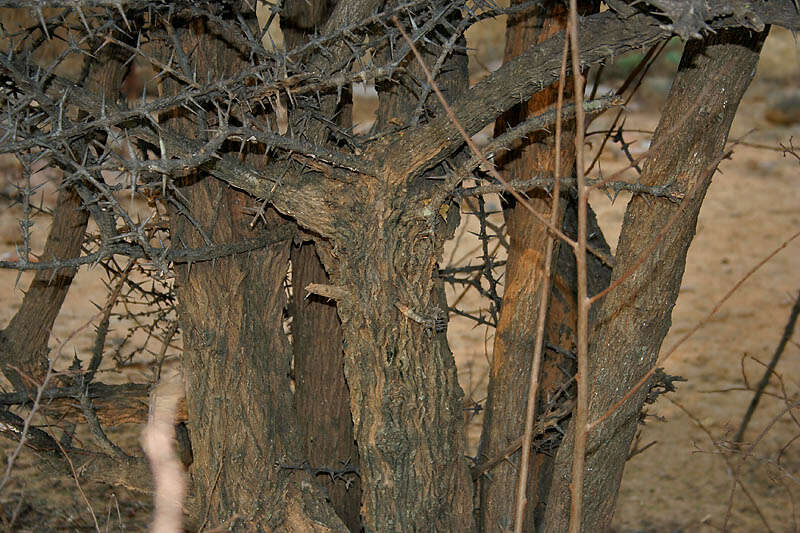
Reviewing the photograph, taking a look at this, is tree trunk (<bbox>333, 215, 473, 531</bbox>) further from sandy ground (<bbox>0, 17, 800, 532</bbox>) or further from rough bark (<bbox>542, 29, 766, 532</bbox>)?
sandy ground (<bbox>0, 17, 800, 532</bbox>)

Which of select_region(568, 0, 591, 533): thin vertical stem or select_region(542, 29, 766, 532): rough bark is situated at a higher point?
select_region(542, 29, 766, 532): rough bark

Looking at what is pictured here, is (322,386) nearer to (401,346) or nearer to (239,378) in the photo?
(239,378)

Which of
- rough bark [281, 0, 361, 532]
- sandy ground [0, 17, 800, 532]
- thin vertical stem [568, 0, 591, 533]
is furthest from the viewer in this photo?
sandy ground [0, 17, 800, 532]

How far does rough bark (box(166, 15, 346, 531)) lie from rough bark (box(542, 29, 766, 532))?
2.62ft

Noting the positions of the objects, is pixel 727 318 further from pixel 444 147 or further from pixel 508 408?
pixel 444 147

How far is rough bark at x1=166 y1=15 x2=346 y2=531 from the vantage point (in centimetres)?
227

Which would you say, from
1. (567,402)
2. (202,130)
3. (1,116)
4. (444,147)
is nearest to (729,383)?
(567,402)

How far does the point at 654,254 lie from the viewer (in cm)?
210

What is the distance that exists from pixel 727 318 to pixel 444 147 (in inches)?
160

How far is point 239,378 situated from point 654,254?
120 cm

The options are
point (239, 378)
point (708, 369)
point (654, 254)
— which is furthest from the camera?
point (708, 369)

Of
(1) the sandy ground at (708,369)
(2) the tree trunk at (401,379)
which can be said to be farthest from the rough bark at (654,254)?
(2) the tree trunk at (401,379)

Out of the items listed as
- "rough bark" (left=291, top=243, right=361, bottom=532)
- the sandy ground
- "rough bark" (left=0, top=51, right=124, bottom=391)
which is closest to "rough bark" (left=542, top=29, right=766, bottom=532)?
the sandy ground

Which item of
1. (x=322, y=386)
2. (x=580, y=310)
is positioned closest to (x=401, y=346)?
(x=322, y=386)
